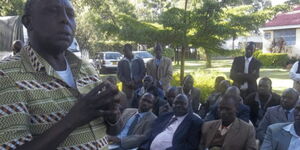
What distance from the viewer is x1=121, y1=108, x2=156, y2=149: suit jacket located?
4332 mm

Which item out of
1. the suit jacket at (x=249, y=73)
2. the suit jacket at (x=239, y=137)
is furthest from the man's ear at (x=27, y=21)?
the suit jacket at (x=249, y=73)

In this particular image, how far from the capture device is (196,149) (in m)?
4.16

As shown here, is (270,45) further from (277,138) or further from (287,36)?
(277,138)

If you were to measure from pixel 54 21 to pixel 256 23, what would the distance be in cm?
800

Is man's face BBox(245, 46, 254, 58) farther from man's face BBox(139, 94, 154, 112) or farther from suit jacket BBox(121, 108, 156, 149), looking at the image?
A: suit jacket BBox(121, 108, 156, 149)

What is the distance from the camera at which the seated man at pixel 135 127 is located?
4336 millimetres

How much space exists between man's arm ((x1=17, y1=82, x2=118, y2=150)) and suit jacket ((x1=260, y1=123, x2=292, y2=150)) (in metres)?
3.04

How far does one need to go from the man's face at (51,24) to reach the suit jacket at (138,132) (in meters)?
3.33

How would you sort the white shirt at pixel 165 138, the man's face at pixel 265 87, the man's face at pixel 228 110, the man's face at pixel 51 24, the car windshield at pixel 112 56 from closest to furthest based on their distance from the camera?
the man's face at pixel 51 24, the man's face at pixel 228 110, the white shirt at pixel 165 138, the man's face at pixel 265 87, the car windshield at pixel 112 56

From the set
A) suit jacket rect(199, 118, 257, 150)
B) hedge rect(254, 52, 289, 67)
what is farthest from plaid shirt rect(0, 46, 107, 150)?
hedge rect(254, 52, 289, 67)

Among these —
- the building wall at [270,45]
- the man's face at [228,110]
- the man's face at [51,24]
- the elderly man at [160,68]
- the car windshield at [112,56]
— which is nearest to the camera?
the man's face at [51,24]

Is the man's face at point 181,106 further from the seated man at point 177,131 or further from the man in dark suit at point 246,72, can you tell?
the man in dark suit at point 246,72

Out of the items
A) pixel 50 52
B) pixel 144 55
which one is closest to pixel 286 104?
pixel 50 52

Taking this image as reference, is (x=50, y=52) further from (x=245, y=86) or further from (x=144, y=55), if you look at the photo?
(x=144, y=55)
